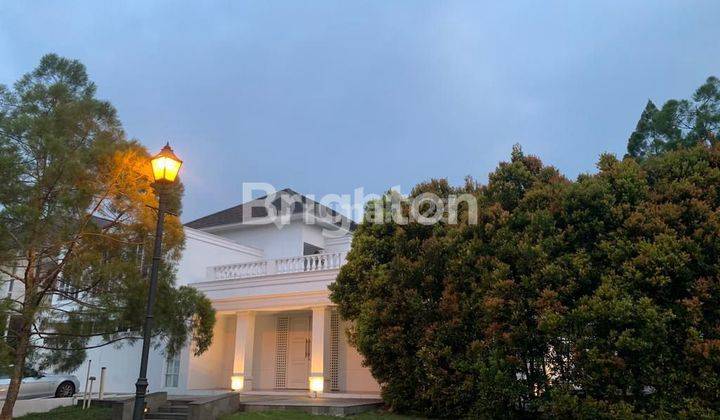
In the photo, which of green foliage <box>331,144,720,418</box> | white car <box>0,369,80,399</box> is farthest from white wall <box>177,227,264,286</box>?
green foliage <box>331,144,720,418</box>

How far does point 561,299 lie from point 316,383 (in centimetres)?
801

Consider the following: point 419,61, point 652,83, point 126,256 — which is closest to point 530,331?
point 126,256

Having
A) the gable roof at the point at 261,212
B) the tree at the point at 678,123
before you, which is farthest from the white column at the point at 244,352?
the tree at the point at 678,123

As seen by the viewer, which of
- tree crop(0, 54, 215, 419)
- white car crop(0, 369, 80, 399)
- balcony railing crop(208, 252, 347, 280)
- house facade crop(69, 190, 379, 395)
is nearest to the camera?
tree crop(0, 54, 215, 419)

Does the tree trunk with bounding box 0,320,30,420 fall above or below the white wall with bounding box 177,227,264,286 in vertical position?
below

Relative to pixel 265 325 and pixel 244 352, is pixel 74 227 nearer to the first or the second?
pixel 244 352

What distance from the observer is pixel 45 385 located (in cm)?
1571

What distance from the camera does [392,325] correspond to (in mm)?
12250

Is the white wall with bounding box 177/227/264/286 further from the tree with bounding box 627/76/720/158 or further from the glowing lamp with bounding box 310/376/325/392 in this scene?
the tree with bounding box 627/76/720/158

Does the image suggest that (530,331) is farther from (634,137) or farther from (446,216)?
(634,137)

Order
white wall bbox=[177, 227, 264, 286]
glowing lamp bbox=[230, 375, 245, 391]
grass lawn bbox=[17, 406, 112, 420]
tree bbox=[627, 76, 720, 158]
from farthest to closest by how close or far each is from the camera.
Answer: tree bbox=[627, 76, 720, 158] → white wall bbox=[177, 227, 264, 286] → glowing lamp bbox=[230, 375, 245, 391] → grass lawn bbox=[17, 406, 112, 420]

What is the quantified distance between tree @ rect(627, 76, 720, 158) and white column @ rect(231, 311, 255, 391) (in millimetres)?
Answer: 15310

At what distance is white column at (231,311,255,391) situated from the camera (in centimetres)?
1727

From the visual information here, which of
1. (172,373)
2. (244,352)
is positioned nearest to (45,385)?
(172,373)
